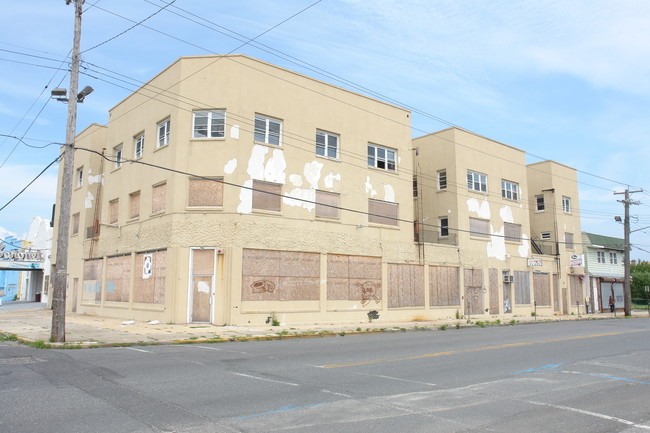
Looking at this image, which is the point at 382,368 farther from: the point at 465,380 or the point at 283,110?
the point at 283,110

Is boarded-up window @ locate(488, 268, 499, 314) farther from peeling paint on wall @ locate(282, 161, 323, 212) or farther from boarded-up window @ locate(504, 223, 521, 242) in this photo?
peeling paint on wall @ locate(282, 161, 323, 212)

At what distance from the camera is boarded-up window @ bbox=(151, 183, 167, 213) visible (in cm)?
2319

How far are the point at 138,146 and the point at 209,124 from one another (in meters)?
6.22

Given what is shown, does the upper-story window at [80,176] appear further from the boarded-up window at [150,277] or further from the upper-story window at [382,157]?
the upper-story window at [382,157]

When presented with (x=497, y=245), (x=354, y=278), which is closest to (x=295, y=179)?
(x=354, y=278)

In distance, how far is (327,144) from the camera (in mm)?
25781

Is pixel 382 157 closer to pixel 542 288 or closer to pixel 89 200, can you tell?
pixel 89 200

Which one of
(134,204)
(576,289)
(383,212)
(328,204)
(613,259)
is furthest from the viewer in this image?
(613,259)

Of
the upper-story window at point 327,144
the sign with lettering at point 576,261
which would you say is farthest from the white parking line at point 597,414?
the sign with lettering at point 576,261

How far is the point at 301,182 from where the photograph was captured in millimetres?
24250

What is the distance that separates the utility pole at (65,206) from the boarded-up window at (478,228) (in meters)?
24.4

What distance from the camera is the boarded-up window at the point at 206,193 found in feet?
72.4

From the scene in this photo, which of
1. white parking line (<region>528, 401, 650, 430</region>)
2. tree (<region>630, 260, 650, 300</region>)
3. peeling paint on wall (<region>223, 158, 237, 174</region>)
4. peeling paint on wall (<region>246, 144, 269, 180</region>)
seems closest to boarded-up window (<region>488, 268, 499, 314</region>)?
peeling paint on wall (<region>246, 144, 269, 180</region>)

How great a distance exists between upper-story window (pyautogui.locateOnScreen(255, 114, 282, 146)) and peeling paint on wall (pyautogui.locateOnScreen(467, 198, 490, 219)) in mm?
14886
